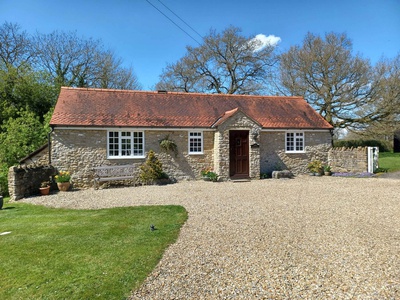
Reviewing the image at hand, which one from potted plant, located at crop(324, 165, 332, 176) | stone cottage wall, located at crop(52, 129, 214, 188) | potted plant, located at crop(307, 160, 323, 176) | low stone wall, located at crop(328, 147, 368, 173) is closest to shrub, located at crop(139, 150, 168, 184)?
stone cottage wall, located at crop(52, 129, 214, 188)

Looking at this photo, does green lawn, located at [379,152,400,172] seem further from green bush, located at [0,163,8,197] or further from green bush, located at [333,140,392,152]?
green bush, located at [0,163,8,197]

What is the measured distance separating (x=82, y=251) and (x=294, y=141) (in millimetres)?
14003

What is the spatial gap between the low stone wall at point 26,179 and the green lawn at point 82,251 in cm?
319

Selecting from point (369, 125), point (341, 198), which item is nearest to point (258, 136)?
point (341, 198)

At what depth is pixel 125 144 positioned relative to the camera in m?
14.0

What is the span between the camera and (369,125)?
23.6m

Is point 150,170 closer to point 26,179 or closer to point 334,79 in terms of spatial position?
point 26,179

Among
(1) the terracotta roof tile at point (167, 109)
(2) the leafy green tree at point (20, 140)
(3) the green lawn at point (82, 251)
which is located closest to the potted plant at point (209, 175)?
(1) the terracotta roof tile at point (167, 109)

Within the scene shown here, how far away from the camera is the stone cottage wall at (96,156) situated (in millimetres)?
13094

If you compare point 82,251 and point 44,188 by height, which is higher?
point 44,188

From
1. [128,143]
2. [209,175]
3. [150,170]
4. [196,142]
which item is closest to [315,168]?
[209,175]

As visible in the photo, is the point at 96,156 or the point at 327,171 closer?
the point at 96,156

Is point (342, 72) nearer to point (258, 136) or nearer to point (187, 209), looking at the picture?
point (258, 136)

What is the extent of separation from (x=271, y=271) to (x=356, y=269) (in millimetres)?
1275
